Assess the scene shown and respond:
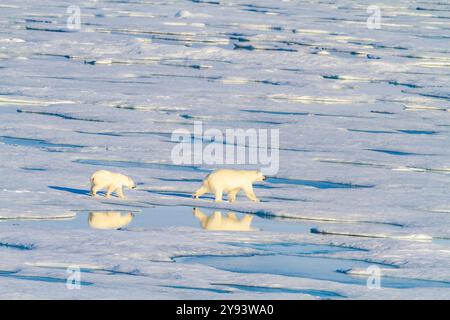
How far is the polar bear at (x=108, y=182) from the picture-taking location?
7.64 meters

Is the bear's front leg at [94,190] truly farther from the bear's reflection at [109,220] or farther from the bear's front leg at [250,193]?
the bear's front leg at [250,193]

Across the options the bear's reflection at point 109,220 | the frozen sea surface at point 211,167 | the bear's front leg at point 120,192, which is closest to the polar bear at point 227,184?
the frozen sea surface at point 211,167

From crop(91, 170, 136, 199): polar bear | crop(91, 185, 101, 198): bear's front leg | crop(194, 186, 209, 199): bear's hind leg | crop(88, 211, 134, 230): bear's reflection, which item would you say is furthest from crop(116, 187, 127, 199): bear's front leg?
crop(194, 186, 209, 199): bear's hind leg

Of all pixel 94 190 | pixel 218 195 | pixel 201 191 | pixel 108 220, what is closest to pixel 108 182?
pixel 94 190

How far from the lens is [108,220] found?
7.19m

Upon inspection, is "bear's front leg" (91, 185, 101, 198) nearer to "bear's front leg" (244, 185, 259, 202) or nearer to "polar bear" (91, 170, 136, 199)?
"polar bear" (91, 170, 136, 199)

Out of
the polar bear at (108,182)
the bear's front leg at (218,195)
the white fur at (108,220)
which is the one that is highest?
the polar bear at (108,182)

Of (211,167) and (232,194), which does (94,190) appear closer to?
(232,194)

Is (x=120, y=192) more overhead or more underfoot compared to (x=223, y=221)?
more overhead

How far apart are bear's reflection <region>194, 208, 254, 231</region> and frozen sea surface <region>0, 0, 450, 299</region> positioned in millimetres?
73

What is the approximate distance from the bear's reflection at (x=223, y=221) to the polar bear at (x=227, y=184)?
7.2 inches

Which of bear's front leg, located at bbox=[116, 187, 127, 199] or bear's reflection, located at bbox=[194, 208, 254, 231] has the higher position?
bear's front leg, located at bbox=[116, 187, 127, 199]

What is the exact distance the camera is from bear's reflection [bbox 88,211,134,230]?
7016mm
